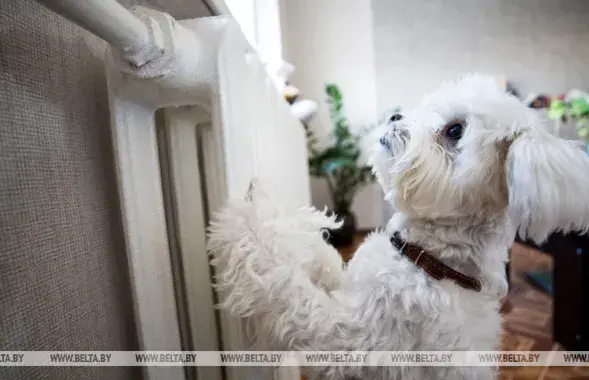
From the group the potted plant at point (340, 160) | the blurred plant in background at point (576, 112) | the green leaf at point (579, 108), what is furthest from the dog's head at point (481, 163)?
the potted plant at point (340, 160)

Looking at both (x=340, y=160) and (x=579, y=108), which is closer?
(x=579, y=108)

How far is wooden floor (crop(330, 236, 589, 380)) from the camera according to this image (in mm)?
1332

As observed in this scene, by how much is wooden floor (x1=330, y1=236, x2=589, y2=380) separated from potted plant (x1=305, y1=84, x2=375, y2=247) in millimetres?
1150

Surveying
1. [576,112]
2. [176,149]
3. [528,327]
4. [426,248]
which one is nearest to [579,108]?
[576,112]

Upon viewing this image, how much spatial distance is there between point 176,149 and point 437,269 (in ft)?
1.48

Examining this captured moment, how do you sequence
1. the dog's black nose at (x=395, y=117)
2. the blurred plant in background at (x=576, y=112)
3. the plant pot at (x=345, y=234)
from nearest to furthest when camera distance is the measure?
1. the dog's black nose at (x=395, y=117)
2. the blurred plant in background at (x=576, y=112)
3. the plant pot at (x=345, y=234)

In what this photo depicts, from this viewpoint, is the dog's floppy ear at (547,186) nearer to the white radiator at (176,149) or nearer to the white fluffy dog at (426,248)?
the white fluffy dog at (426,248)

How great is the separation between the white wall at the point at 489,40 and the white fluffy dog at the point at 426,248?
254 centimetres

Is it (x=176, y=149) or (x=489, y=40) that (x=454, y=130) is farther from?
(x=489, y=40)

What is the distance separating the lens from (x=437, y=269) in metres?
0.57

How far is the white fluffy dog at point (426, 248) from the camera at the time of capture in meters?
0.55

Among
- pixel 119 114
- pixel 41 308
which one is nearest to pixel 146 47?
pixel 119 114

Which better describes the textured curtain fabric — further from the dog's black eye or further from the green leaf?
the green leaf

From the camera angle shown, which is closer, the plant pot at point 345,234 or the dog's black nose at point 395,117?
the dog's black nose at point 395,117
